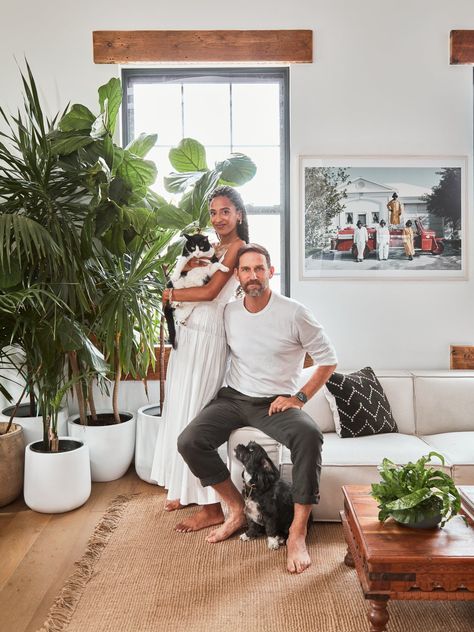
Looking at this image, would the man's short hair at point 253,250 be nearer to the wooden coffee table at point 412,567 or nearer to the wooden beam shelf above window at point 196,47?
the wooden coffee table at point 412,567

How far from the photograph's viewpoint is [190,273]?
2979 mm

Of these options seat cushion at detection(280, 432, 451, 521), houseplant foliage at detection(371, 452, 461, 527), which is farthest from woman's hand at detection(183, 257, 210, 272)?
houseplant foliage at detection(371, 452, 461, 527)

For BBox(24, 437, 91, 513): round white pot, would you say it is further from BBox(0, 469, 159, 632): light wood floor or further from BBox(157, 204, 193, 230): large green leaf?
A: BBox(157, 204, 193, 230): large green leaf

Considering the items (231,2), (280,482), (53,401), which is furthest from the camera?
(231,2)

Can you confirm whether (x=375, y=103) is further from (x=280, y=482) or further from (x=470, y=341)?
(x=280, y=482)

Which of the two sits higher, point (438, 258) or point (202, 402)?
point (438, 258)

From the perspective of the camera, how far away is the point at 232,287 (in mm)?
3059

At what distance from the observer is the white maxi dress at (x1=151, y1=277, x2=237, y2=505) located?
3016 mm

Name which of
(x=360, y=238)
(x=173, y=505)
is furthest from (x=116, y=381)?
(x=360, y=238)

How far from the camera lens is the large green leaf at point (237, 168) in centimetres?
325

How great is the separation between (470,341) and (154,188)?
2.25m

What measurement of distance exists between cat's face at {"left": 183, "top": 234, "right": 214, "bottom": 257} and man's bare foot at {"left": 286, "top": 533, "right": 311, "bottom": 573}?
1.33 m

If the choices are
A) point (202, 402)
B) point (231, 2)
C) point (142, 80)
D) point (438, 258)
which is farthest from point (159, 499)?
point (231, 2)

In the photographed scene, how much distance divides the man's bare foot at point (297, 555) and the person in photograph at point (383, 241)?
1.94 meters
